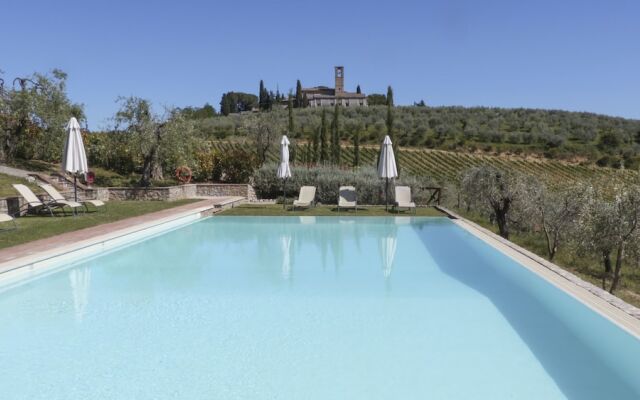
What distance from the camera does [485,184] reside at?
48.3 ft

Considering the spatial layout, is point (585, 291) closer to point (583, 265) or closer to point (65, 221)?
point (583, 265)

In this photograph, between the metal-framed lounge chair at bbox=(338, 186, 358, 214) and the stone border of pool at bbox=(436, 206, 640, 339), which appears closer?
the stone border of pool at bbox=(436, 206, 640, 339)

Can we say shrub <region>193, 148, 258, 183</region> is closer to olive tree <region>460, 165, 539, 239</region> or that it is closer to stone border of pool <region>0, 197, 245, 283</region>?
stone border of pool <region>0, 197, 245, 283</region>

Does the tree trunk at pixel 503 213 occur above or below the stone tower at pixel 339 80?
below

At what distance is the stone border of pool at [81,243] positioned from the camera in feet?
21.3

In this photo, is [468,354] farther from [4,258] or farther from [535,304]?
[4,258]

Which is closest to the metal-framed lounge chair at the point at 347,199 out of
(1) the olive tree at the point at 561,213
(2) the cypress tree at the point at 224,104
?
(1) the olive tree at the point at 561,213

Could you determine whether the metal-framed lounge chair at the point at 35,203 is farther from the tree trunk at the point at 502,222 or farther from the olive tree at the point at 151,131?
the tree trunk at the point at 502,222

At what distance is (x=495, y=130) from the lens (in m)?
57.3

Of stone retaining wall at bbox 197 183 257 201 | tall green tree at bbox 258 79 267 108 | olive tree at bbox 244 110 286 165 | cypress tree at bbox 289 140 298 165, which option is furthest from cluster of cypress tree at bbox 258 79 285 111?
stone retaining wall at bbox 197 183 257 201

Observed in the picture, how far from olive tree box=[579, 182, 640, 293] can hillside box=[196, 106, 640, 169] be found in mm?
32859

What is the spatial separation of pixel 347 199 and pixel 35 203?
27.4ft

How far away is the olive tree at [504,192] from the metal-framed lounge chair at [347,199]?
3833mm

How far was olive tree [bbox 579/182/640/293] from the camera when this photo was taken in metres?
9.66
